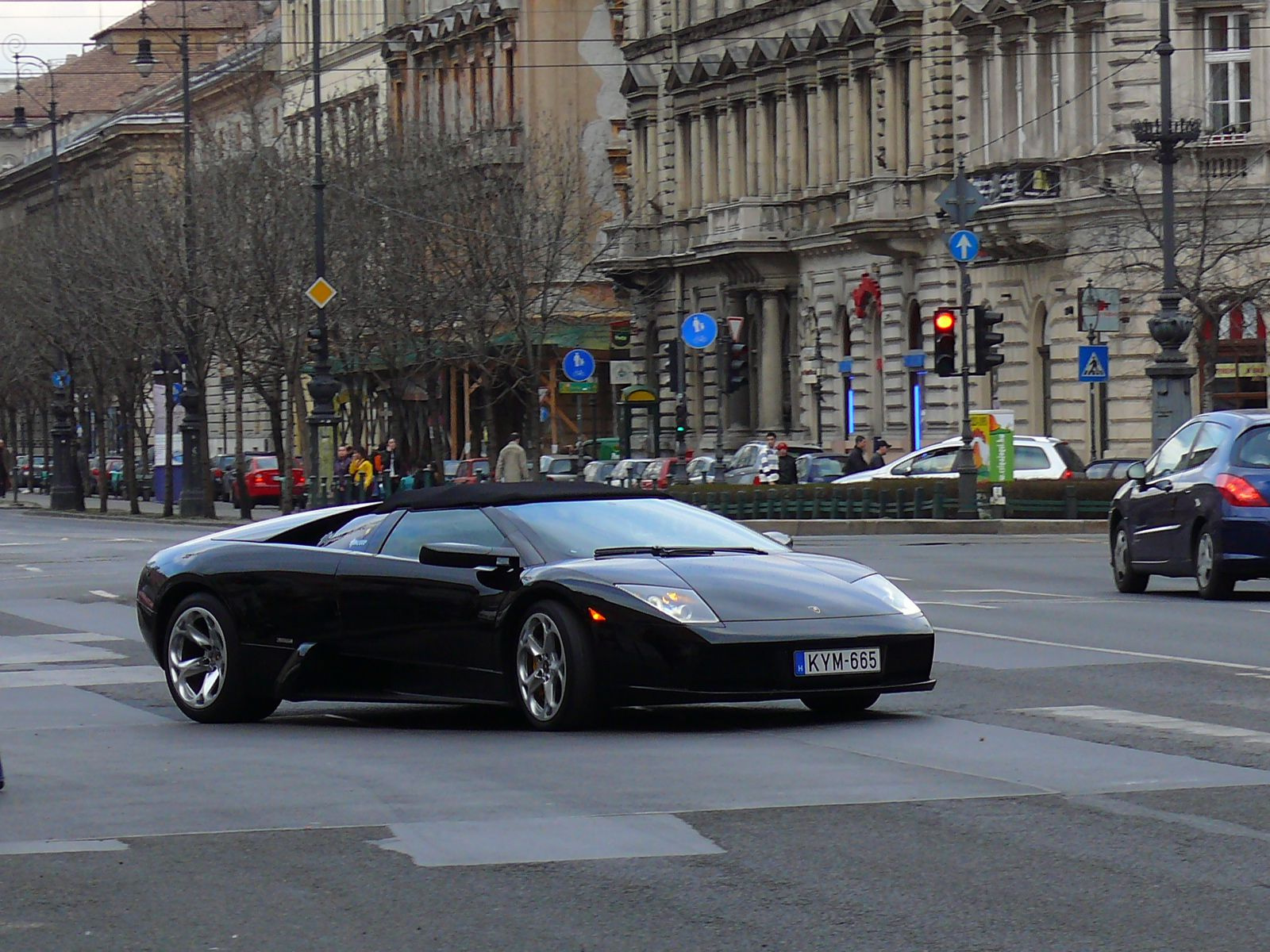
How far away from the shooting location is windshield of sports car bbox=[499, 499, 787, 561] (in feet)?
41.9

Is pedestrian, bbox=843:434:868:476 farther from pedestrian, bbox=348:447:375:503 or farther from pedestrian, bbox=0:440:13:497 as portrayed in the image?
pedestrian, bbox=0:440:13:497

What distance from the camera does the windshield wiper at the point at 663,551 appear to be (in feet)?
41.6

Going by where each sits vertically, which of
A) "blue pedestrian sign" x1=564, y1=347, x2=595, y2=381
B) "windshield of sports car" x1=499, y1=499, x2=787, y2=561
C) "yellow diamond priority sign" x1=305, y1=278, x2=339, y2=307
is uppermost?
"yellow diamond priority sign" x1=305, y1=278, x2=339, y2=307

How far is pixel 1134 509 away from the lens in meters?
23.4

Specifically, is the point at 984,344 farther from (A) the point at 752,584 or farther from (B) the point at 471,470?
(A) the point at 752,584

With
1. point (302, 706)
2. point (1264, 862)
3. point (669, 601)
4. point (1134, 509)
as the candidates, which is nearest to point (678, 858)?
point (1264, 862)

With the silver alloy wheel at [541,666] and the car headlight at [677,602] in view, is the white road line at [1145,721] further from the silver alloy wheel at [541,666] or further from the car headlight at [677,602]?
the silver alloy wheel at [541,666]

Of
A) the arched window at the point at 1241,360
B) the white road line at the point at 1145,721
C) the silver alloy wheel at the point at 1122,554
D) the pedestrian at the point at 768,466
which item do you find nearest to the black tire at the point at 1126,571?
the silver alloy wheel at the point at 1122,554

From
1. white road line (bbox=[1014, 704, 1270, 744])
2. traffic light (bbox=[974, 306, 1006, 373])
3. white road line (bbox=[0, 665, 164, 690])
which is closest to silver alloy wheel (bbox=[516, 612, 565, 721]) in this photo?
white road line (bbox=[1014, 704, 1270, 744])

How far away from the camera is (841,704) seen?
12.9 metres

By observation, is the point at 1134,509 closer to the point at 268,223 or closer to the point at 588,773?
the point at 588,773

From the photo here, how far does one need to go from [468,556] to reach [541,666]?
67cm

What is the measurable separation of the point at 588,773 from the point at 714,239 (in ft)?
184

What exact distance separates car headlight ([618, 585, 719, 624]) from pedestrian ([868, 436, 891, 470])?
39.5 m
